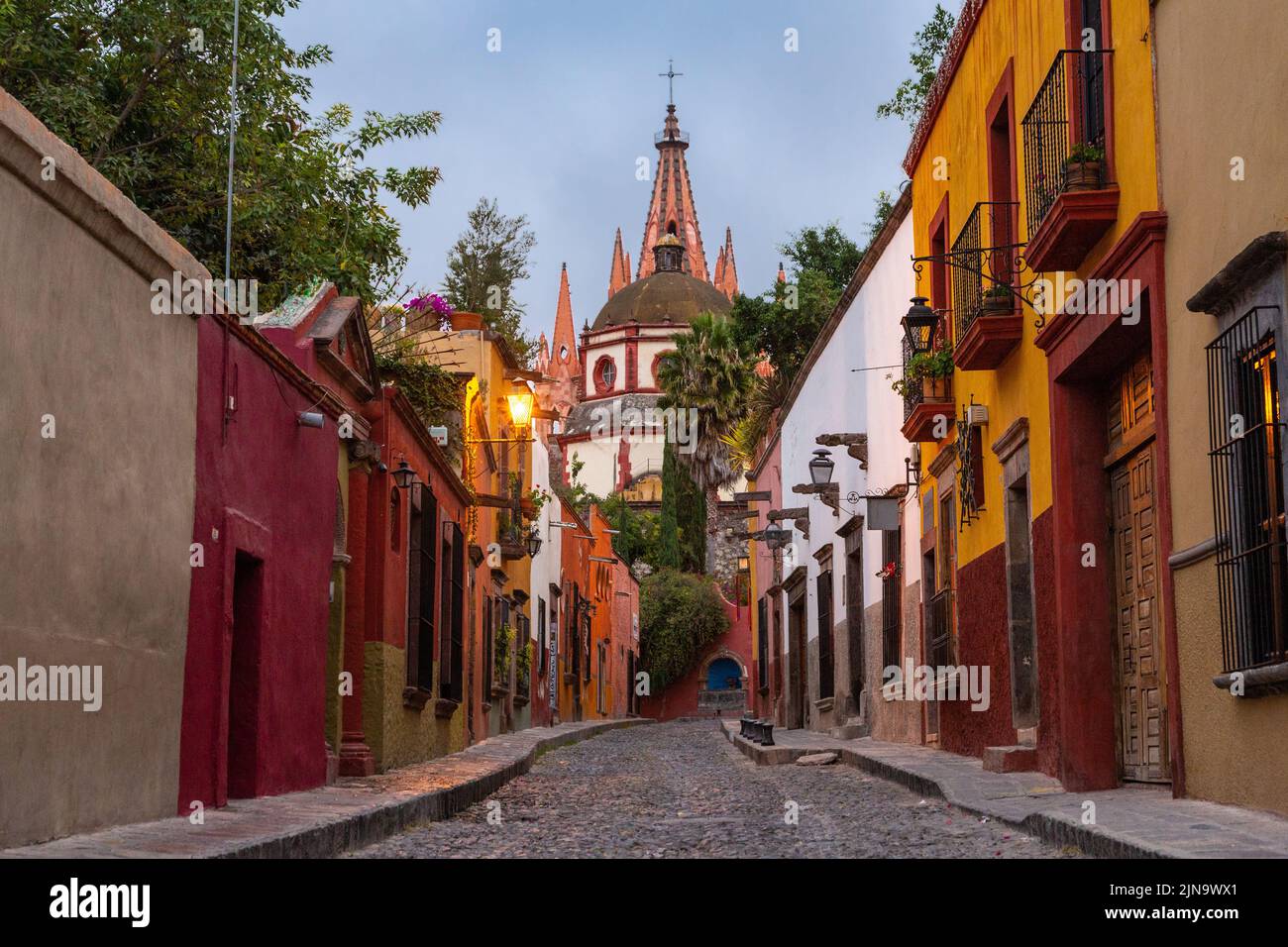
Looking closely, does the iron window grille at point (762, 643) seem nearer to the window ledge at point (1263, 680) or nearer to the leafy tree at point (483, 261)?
the leafy tree at point (483, 261)

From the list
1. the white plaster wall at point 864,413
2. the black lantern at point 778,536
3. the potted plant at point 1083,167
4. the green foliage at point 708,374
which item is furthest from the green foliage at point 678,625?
the potted plant at point 1083,167

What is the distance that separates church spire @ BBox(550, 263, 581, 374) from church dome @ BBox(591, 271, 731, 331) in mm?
3333

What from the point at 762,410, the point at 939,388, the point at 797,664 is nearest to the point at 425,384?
the point at 939,388

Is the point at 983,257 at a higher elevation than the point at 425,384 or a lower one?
higher

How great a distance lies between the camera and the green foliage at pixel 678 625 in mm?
52750

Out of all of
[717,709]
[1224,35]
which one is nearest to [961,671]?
[1224,35]

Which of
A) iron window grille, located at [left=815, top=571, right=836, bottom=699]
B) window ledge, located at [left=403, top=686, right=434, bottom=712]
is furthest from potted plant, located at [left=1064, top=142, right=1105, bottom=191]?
iron window grille, located at [left=815, top=571, right=836, bottom=699]

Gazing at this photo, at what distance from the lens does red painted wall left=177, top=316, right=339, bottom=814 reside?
8375mm

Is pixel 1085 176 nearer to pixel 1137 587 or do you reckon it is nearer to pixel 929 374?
pixel 1137 587

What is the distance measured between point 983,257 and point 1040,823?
6.27 meters

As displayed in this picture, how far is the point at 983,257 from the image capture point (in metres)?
12.6

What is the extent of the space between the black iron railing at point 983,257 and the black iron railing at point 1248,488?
4196 mm

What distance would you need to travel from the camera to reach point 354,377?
12.3 metres
